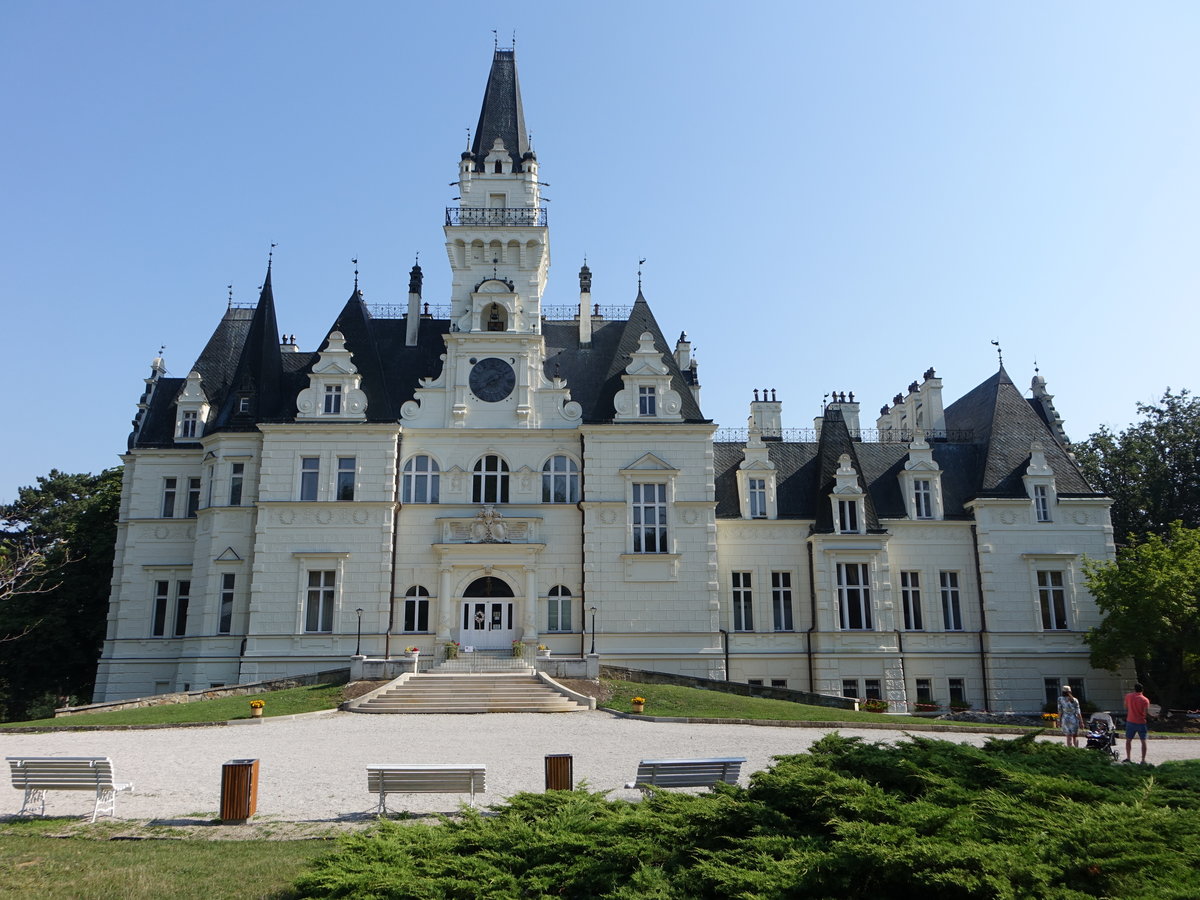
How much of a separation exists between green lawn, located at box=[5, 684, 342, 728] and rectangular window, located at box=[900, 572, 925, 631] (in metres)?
24.5

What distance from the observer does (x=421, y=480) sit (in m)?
40.4

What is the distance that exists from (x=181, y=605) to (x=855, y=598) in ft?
96.9

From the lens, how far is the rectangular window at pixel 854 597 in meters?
40.5

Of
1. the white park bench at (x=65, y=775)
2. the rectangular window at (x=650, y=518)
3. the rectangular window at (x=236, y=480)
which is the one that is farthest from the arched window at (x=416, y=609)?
the white park bench at (x=65, y=775)

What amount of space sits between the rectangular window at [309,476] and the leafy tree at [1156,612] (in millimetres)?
32556

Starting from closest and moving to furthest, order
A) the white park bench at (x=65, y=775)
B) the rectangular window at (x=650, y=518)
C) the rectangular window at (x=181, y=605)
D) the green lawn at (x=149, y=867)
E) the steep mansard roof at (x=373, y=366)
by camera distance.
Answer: the green lawn at (x=149, y=867), the white park bench at (x=65, y=775), the rectangular window at (x=650, y=518), the rectangular window at (x=181, y=605), the steep mansard roof at (x=373, y=366)

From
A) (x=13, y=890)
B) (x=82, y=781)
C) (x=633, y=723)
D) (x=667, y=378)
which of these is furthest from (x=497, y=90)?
(x=13, y=890)

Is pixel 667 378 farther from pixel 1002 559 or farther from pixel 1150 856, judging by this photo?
pixel 1150 856

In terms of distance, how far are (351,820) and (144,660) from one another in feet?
104

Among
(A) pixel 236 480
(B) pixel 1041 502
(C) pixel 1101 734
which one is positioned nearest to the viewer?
(C) pixel 1101 734

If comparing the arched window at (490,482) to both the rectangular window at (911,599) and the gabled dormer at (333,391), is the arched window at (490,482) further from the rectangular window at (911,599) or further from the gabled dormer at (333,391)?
the rectangular window at (911,599)

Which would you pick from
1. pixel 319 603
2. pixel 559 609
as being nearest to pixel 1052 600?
pixel 559 609

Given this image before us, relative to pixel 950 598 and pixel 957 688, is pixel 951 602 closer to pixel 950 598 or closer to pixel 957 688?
pixel 950 598

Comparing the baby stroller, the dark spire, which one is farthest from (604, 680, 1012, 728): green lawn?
the dark spire
